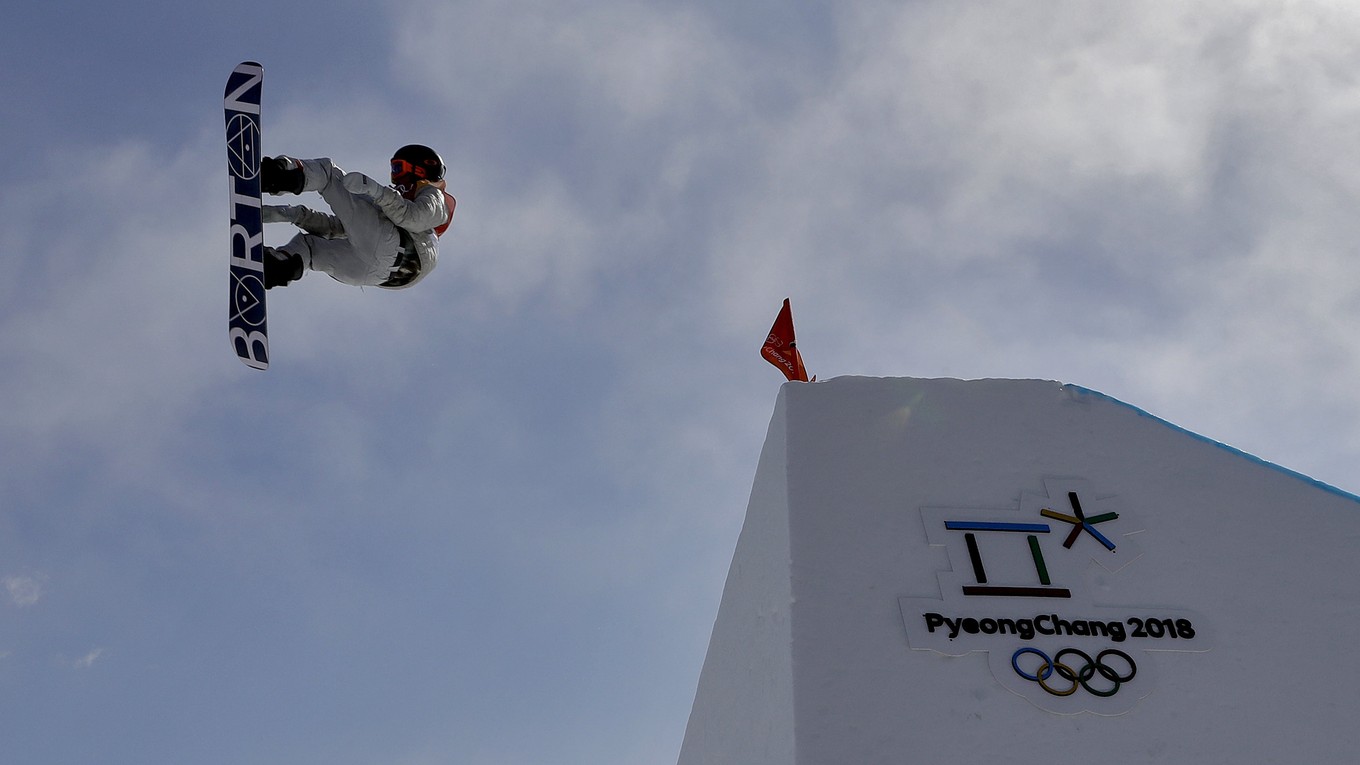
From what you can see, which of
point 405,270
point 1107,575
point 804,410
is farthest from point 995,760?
point 405,270

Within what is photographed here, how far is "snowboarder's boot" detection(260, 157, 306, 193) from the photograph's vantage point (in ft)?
20.2

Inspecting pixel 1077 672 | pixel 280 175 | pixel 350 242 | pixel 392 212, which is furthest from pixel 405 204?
pixel 1077 672

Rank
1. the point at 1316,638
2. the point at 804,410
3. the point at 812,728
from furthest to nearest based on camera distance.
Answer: the point at 804,410, the point at 1316,638, the point at 812,728

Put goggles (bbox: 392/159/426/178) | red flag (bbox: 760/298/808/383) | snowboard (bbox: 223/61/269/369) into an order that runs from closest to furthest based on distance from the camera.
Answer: snowboard (bbox: 223/61/269/369), goggles (bbox: 392/159/426/178), red flag (bbox: 760/298/808/383)

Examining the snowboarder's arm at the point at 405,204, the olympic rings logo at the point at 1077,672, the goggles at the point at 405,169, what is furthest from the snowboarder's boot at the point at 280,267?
the olympic rings logo at the point at 1077,672

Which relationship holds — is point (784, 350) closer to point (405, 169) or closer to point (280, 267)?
point (405, 169)

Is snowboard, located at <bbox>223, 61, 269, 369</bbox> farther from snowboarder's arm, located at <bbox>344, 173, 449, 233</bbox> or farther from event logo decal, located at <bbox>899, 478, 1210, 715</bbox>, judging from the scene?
event logo decal, located at <bbox>899, 478, 1210, 715</bbox>

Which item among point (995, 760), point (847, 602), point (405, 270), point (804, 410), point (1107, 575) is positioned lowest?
point (995, 760)

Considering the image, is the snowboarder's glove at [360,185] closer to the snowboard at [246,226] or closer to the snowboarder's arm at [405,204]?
the snowboarder's arm at [405,204]

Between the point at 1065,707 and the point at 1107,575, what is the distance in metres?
0.83

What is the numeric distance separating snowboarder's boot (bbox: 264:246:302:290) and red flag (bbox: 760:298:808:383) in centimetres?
304

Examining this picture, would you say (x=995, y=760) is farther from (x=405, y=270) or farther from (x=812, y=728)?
(x=405, y=270)

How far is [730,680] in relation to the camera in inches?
244

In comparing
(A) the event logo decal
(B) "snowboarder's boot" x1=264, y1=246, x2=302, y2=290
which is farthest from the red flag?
(B) "snowboarder's boot" x1=264, y1=246, x2=302, y2=290
